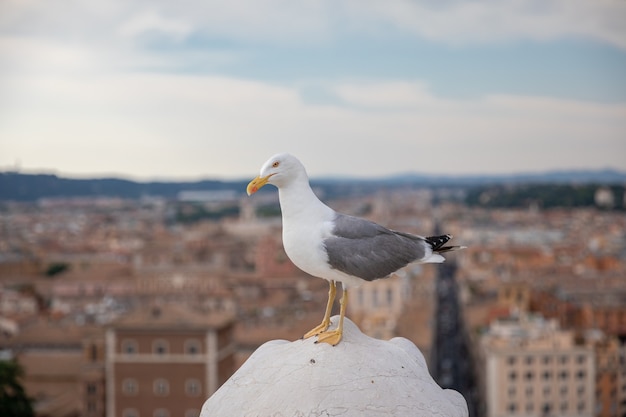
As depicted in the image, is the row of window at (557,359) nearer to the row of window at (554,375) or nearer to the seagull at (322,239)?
the row of window at (554,375)

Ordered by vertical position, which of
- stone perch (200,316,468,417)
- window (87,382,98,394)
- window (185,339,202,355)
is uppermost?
stone perch (200,316,468,417)

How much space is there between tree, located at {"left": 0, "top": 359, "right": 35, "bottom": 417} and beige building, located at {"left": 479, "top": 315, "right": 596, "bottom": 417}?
2062cm

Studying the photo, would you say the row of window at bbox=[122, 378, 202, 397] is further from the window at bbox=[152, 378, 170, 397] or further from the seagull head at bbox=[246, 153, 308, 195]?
the seagull head at bbox=[246, 153, 308, 195]

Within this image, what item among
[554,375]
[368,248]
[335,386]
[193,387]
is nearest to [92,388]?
[193,387]

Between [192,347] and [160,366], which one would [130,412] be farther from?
[192,347]

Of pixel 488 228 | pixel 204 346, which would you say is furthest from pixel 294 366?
pixel 488 228

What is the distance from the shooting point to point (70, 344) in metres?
42.2

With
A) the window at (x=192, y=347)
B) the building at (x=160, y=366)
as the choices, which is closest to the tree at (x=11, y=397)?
the building at (x=160, y=366)

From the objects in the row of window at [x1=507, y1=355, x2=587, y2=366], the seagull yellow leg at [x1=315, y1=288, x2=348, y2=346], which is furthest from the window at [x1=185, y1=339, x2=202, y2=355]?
the seagull yellow leg at [x1=315, y1=288, x2=348, y2=346]

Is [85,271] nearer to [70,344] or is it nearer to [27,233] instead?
[27,233]

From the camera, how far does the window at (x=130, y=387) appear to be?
31.4m

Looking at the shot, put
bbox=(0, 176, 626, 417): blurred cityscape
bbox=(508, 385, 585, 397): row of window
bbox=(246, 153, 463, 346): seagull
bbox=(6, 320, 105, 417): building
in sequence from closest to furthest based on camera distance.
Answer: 1. bbox=(246, 153, 463, 346): seagull
2. bbox=(0, 176, 626, 417): blurred cityscape
3. bbox=(6, 320, 105, 417): building
4. bbox=(508, 385, 585, 397): row of window

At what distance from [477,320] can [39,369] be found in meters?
22.9

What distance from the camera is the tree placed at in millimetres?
20188
